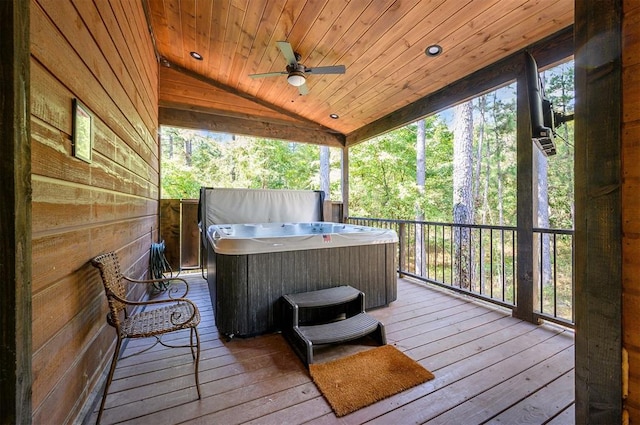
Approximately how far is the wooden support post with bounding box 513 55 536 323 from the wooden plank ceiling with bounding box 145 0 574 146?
58cm

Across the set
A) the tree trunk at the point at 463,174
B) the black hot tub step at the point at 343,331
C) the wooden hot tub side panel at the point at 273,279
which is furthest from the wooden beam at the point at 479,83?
the black hot tub step at the point at 343,331

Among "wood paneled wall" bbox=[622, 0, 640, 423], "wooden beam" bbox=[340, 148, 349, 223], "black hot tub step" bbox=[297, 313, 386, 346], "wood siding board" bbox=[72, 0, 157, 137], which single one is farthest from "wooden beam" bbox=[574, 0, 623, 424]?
"wooden beam" bbox=[340, 148, 349, 223]

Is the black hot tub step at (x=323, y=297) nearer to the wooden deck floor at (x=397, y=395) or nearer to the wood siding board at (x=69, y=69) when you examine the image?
the wooden deck floor at (x=397, y=395)

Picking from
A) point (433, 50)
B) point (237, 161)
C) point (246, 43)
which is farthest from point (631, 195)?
point (237, 161)

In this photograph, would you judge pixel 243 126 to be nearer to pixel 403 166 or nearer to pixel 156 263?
pixel 156 263

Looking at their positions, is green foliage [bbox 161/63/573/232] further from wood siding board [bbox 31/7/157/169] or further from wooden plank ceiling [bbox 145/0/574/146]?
wood siding board [bbox 31/7/157/169]

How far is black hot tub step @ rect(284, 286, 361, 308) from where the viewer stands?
2051 mm

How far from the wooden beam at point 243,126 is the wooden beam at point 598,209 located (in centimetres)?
440

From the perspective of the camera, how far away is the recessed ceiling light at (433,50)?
2.57 m

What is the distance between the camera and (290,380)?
161 centimetres

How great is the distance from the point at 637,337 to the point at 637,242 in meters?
0.29

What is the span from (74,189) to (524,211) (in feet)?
11.0

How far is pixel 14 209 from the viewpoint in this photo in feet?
2.30

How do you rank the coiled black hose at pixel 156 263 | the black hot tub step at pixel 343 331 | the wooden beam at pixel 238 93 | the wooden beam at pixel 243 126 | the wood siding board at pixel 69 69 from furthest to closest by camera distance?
1. the wooden beam at pixel 243 126
2. the wooden beam at pixel 238 93
3. the coiled black hose at pixel 156 263
4. the black hot tub step at pixel 343 331
5. the wood siding board at pixel 69 69
